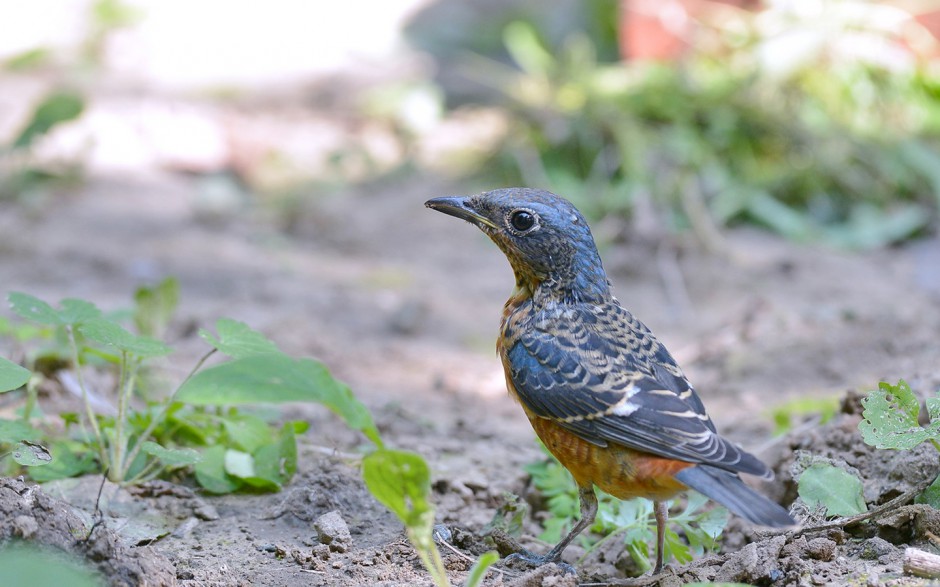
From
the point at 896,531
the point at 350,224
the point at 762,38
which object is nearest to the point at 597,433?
the point at 896,531

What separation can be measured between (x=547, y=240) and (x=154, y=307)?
5.87 ft

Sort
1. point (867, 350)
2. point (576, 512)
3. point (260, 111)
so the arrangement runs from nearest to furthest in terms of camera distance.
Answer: point (576, 512)
point (867, 350)
point (260, 111)

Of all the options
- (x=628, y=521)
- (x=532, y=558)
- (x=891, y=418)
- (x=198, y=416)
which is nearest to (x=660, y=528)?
(x=628, y=521)

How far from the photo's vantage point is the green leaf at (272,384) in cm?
309

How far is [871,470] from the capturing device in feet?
11.1

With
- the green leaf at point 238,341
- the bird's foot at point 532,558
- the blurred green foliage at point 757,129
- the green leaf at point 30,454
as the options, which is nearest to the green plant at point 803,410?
the bird's foot at point 532,558

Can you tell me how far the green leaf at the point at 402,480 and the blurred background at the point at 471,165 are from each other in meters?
2.58

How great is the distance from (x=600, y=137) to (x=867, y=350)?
417 centimetres

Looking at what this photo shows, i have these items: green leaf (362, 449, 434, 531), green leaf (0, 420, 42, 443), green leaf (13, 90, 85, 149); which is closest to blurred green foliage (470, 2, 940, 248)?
green leaf (13, 90, 85, 149)

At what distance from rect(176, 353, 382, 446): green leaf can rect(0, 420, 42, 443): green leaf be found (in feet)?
1.53

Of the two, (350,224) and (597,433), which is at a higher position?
(597,433)

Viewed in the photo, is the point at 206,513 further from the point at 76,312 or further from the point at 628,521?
the point at 628,521

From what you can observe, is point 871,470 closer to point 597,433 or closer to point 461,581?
point 597,433

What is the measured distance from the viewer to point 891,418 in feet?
9.75
